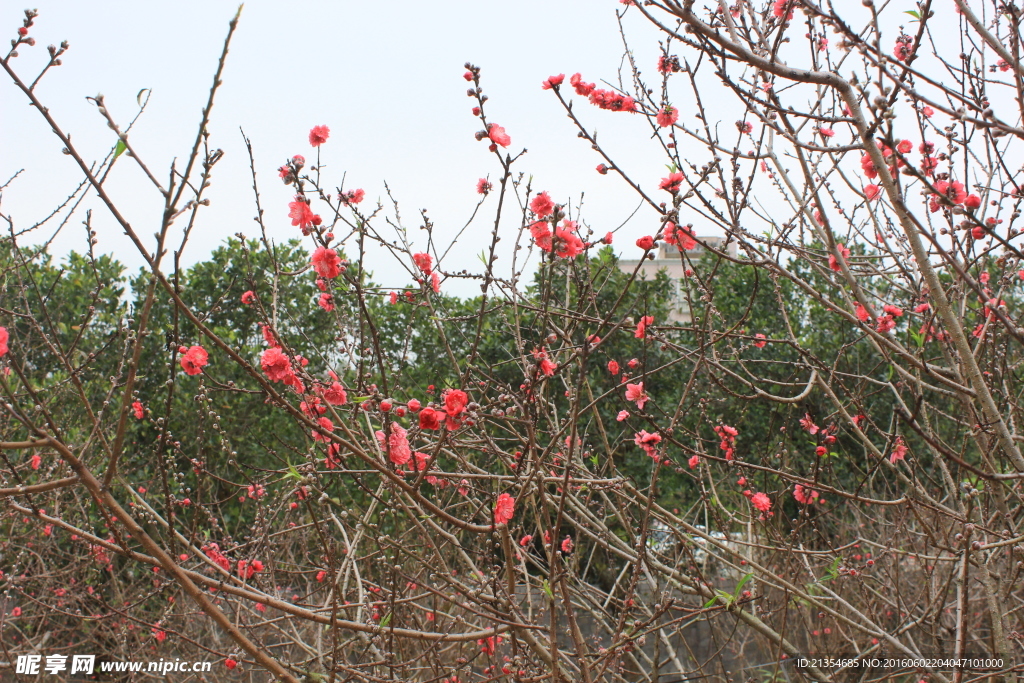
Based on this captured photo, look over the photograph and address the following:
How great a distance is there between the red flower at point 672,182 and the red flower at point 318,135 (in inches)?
53.3

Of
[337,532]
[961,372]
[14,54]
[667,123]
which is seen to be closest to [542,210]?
[667,123]

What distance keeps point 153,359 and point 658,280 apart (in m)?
4.46

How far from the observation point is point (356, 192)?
9.88 ft

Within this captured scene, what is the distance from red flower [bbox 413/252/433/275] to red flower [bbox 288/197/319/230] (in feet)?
1.44

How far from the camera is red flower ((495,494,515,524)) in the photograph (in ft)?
6.06

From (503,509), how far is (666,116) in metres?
1.77

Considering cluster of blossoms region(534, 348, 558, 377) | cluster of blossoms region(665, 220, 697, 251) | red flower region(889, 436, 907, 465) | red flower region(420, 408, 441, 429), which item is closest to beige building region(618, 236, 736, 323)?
cluster of blossoms region(665, 220, 697, 251)

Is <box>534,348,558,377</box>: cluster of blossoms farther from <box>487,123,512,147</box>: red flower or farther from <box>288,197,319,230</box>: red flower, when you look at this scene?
<box>288,197,319,230</box>: red flower

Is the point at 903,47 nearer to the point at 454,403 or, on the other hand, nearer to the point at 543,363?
the point at 543,363

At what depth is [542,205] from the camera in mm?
2609

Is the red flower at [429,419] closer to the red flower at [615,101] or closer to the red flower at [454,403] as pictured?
the red flower at [454,403]

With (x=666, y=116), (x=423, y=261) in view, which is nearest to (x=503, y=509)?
(x=423, y=261)

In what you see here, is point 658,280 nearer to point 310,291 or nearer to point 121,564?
point 310,291

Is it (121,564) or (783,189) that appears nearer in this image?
(783,189)
